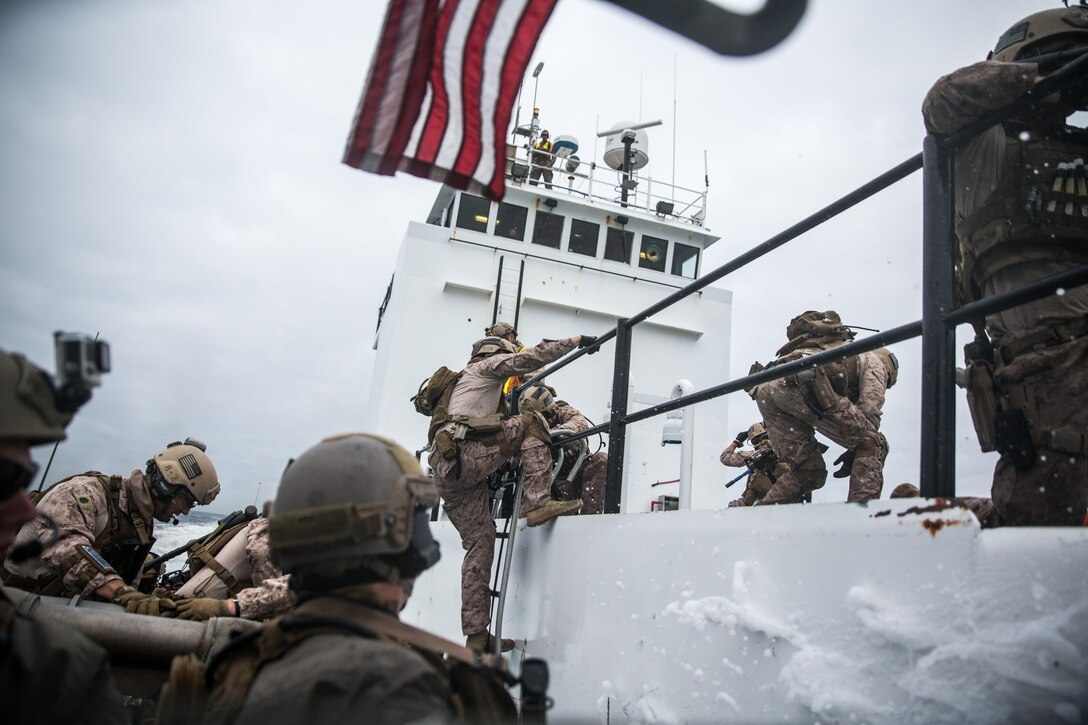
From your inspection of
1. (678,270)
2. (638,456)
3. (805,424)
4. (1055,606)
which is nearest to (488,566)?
(805,424)

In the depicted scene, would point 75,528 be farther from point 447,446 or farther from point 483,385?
point 483,385

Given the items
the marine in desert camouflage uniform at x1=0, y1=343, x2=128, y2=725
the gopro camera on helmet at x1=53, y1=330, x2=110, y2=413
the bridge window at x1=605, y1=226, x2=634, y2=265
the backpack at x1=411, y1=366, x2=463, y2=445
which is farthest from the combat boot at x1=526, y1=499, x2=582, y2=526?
the bridge window at x1=605, y1=226, x2=634, y2=265

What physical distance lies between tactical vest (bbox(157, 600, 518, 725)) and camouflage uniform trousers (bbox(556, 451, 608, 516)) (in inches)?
149

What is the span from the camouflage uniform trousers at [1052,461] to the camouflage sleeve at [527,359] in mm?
2441

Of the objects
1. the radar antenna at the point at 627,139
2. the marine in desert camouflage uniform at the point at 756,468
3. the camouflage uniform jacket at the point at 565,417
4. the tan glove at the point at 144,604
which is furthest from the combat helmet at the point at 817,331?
the radar antenna at the point at 627,139

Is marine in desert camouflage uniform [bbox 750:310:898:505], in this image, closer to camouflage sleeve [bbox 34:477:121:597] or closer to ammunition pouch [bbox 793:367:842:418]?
ammunition pouch [bbox 793:367:842:418]

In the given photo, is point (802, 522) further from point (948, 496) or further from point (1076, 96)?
point (1076, 96)

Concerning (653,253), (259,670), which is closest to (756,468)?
(259,670)

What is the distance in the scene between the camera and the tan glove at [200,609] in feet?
12.1

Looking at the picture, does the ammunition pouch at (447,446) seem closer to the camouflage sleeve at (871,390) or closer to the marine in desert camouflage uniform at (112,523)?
the marine in desert camouflage uniform at (112,523)

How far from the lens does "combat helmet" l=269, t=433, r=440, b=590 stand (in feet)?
5.05

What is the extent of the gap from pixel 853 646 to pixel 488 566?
3.09m

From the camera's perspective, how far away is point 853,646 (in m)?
1.78

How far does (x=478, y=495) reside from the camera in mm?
4727
